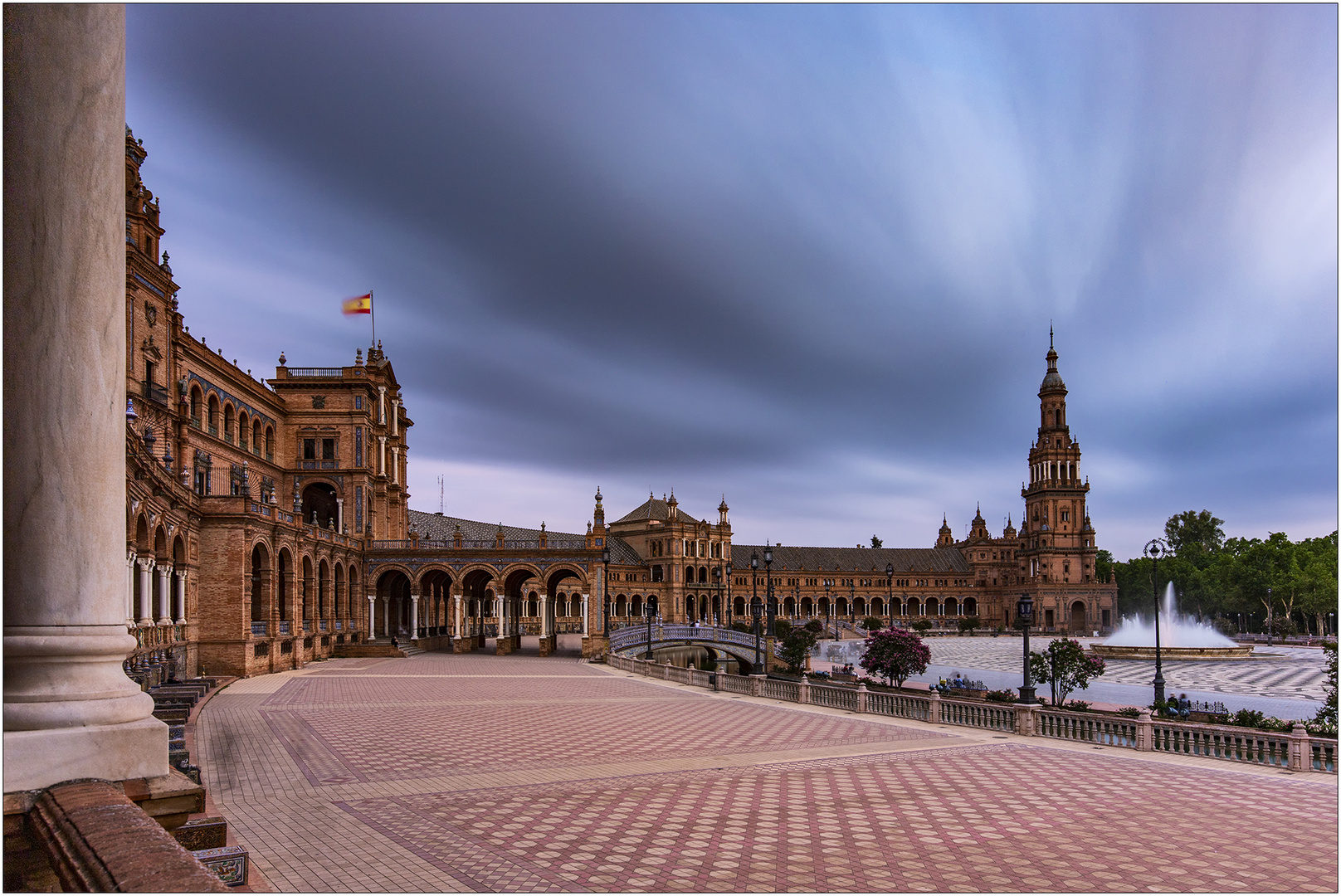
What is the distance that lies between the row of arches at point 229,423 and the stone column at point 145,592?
17.1 meters

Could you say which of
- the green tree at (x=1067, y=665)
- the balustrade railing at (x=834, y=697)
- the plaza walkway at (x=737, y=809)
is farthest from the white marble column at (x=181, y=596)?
the green tree at (x=1067, y=665)

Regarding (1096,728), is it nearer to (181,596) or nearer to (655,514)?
(181,596)

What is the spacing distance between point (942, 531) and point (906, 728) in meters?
132

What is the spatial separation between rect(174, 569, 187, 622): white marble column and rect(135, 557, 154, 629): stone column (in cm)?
420

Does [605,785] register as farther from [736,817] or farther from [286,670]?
[286,670]

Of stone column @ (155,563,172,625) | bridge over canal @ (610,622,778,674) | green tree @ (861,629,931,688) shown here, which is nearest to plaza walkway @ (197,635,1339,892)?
stone column @ (155,563,172,625)

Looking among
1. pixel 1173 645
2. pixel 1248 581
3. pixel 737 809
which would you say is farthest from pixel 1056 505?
pixel 737 809

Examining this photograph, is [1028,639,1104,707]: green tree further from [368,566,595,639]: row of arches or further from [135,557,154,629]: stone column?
[368,566,595,639]: row of arches

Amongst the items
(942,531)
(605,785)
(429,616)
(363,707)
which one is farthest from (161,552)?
(942,531)

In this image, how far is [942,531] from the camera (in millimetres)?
147750

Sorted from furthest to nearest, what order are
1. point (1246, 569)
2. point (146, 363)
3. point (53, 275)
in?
1. point (1246, 569)
2. point (146, 363)
3. point (53, 275)

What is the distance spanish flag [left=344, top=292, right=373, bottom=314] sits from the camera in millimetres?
54781

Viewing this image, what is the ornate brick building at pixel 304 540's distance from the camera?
32.0 meters

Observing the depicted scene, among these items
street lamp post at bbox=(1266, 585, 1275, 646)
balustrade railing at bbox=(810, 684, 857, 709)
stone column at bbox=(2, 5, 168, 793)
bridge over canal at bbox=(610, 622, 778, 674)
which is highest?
stone column at bbox=(2, 5, 168, 793)
